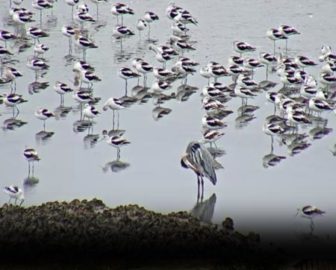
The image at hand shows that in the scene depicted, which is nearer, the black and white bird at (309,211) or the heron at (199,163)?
the black and white bird at (309,211)

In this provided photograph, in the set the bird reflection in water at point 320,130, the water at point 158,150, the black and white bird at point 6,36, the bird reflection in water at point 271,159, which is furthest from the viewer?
the black and white bird at point 6,36

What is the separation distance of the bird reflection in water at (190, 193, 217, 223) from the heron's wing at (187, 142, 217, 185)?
381 millimetres

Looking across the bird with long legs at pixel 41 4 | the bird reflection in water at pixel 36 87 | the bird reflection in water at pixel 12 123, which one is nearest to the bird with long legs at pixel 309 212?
the bird reflection in water at pixel 12 123

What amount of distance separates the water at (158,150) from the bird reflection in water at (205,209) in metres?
0.09

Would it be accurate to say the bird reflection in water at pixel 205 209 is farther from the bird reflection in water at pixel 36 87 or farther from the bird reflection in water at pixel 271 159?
the bird reflection in water at pixel 36 87

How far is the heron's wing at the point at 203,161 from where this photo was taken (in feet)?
29.9

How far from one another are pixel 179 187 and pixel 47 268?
6945 millimetres

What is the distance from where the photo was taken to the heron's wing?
911 centimetres

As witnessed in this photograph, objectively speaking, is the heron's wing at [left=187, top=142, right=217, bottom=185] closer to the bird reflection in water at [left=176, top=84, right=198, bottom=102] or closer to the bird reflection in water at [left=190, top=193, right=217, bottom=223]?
the bird reflection in water at [left=190, top=193, right=217, bottom=223]

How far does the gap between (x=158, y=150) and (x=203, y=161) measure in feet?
4.52

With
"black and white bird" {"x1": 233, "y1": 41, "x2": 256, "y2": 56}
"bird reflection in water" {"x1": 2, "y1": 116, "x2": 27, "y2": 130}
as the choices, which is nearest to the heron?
"bird reflection in water" {"x1": 2, "y1": 116, "x2": 27, "y2": 130}

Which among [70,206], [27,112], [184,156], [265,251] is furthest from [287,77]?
[265,251]

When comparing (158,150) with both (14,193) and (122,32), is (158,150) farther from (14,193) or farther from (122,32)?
(122,32)

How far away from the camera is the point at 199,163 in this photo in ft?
30.3
